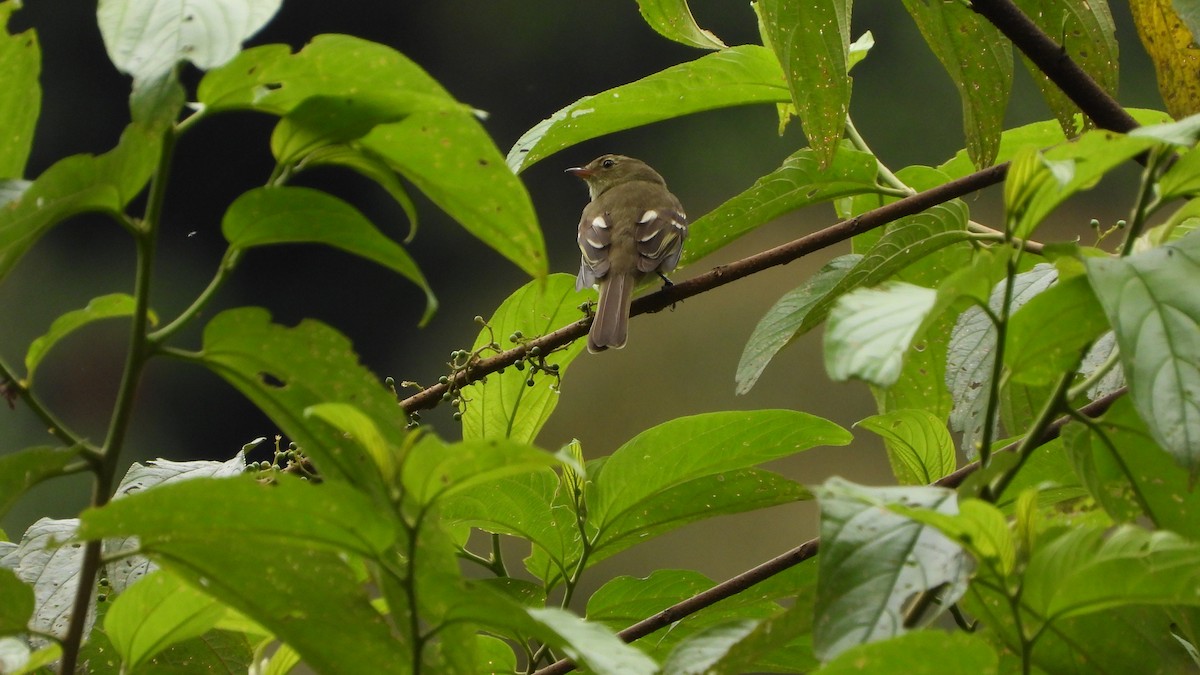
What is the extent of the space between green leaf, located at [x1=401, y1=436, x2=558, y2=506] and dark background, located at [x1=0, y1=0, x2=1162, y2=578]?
9.94 metres

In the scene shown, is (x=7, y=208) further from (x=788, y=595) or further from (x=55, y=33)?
(x=55, y=33)

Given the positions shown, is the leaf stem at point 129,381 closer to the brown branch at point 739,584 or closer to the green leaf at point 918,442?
the brown branch at point 739,584

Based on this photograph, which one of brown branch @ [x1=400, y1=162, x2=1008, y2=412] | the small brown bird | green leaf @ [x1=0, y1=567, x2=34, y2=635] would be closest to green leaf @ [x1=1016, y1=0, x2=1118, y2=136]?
brown branch @ [x1=400, y1=162, x2=1008, y2=412]

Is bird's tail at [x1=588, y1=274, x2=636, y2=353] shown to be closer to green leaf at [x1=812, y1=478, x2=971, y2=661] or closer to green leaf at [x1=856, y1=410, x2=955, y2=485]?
green leaf at [x1=856, y1=410, x2=955, y2=485]

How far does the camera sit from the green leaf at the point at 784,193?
67.1 inches

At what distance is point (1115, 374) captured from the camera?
1330 millimetres

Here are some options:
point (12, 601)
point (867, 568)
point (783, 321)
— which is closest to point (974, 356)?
point (783, 321)

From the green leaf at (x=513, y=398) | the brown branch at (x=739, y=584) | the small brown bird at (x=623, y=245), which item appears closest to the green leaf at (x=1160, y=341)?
the brown branch at (x=739, y=584)

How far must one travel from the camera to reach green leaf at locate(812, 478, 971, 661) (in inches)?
32.2

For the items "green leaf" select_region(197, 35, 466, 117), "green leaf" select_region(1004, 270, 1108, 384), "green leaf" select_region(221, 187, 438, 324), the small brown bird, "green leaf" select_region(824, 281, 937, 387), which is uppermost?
"green leaf" select_region(197, 35, 466, 117)

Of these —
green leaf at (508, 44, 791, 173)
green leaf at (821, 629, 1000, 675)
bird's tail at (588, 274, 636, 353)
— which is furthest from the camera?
bird's tail at (588, 274, 636, 353)

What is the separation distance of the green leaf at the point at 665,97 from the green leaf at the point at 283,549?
87 cm

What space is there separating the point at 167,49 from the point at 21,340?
19282 millimetres

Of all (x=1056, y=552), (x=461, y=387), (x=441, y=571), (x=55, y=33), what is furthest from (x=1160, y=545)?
(x=55, y=33)
